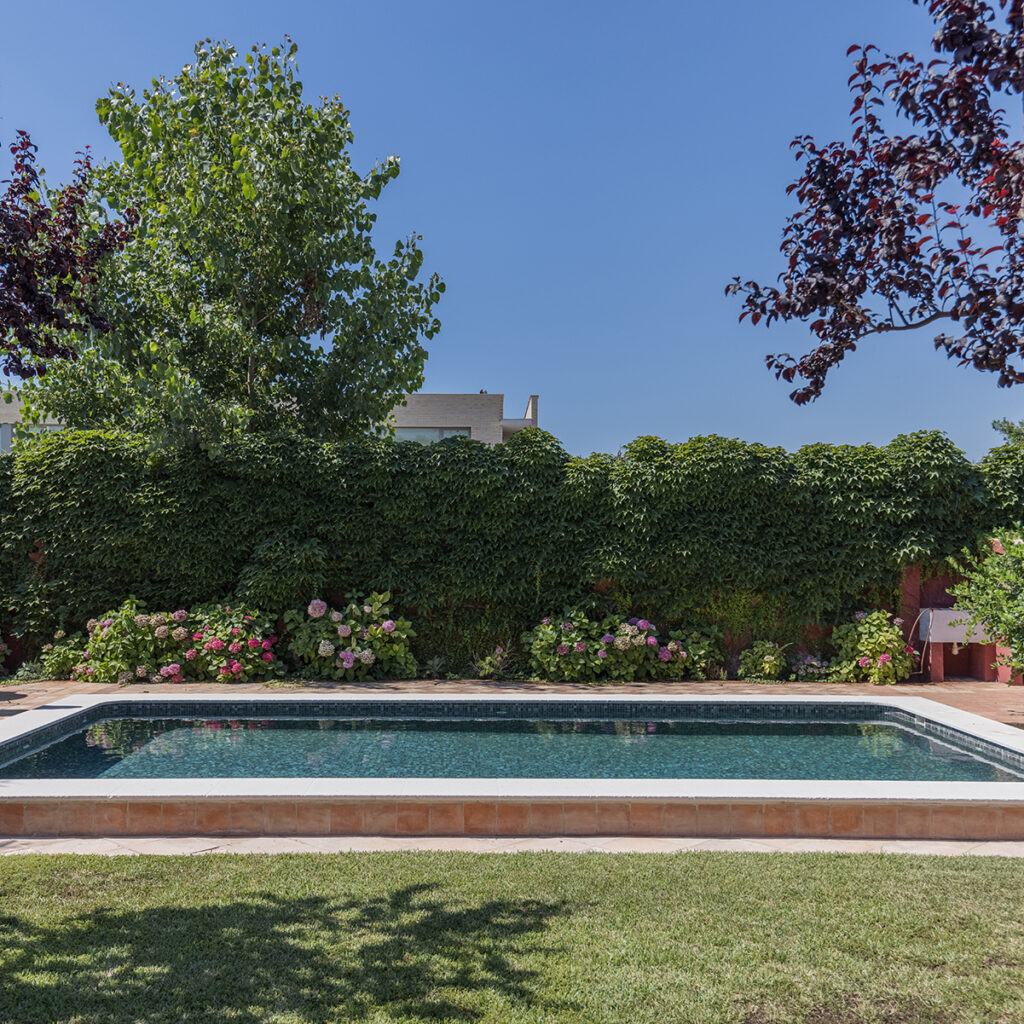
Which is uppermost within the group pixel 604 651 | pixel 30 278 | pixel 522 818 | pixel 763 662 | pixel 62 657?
pixel 30 278

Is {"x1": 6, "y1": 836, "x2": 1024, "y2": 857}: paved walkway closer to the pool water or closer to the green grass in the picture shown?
the green grass

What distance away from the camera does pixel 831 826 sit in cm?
469

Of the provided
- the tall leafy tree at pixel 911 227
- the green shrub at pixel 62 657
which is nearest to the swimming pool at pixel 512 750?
the green shrub at pixel 62 657

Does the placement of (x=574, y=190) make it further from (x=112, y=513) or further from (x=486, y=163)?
(x=112, y=513)

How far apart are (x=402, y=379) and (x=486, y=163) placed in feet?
13.4

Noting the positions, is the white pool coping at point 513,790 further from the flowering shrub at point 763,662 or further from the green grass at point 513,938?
the flowering shrub at point 763,662

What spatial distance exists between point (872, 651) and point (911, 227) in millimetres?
7845

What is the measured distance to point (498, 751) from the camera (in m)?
6.95

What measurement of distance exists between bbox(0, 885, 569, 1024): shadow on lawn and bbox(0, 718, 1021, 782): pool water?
2.66m

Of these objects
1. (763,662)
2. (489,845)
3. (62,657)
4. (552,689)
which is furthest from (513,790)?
(62,657)

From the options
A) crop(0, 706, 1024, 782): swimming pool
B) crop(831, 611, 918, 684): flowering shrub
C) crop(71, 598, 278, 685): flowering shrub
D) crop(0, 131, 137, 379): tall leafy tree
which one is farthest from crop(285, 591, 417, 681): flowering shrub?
crop(0, 131, 137, 379): tall leafy tree

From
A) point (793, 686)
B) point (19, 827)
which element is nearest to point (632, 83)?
point (793, 686)

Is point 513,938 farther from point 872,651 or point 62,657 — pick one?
point 62,657

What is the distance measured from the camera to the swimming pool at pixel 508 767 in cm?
468
